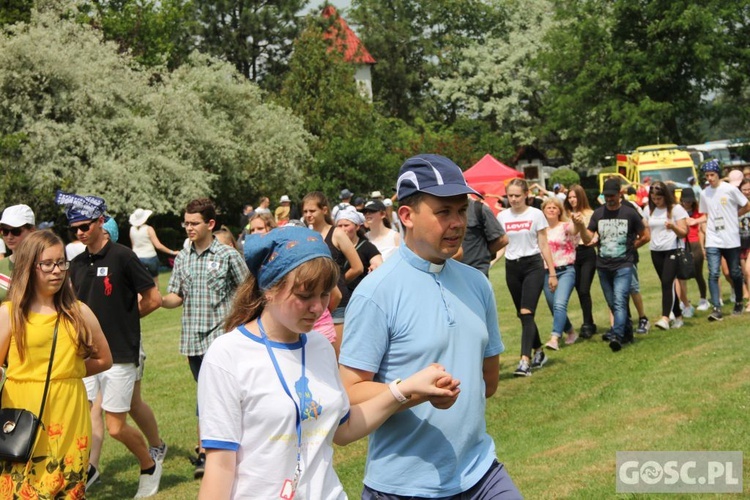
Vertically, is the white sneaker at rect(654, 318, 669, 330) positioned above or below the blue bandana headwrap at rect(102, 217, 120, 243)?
below

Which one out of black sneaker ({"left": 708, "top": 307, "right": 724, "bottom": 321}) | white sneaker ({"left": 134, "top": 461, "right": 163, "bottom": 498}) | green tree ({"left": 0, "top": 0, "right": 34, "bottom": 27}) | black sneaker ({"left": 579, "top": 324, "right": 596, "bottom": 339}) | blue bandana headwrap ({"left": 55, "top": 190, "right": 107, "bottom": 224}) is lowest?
black sneaker ({"left": 579, "top": 324, "right": 596, "bottom": 339})

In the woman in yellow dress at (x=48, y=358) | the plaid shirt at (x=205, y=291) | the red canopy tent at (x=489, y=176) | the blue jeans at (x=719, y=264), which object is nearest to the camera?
the woman in yellow dress at (x=48, y=358)

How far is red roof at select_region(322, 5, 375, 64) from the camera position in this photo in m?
64.1

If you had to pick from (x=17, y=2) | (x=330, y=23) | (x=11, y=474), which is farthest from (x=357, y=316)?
(x=330, y=23)

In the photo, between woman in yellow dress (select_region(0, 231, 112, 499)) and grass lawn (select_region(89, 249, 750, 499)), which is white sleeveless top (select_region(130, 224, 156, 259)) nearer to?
grass lawn (select_region(89, 249, 750, 499))

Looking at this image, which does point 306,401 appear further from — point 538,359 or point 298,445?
point 538,359

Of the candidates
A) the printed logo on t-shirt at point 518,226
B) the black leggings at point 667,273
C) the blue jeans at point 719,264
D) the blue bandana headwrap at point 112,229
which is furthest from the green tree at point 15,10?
the blue bandana headwrap at point 112,229

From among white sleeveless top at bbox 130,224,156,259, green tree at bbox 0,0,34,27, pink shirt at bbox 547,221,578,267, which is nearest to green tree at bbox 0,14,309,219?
green tree at bbox 0,0,34,27

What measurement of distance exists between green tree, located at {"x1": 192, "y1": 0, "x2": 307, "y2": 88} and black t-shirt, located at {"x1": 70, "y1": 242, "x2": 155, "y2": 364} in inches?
2282

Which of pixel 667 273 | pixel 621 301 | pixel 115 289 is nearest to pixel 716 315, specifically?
pixel 667 273

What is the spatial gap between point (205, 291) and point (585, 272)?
22.7ft

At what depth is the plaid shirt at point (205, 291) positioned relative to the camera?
7.81 meters

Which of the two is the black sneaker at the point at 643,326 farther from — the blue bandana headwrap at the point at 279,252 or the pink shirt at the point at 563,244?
the blue bandana headwrap at the point at 279,252

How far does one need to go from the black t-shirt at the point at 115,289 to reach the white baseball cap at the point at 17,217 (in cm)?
67
